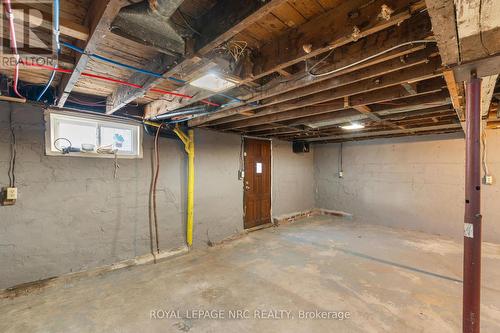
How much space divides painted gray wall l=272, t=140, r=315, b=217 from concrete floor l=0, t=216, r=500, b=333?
1835 millimetres

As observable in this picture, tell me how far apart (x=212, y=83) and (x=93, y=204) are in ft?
7.20

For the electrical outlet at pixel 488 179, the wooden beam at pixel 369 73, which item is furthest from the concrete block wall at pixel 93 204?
the electrical outlet at pixel 488 179

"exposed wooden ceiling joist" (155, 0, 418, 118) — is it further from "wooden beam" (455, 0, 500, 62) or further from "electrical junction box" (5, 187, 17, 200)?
"electrical junction box" (5, 187, 17, 200)

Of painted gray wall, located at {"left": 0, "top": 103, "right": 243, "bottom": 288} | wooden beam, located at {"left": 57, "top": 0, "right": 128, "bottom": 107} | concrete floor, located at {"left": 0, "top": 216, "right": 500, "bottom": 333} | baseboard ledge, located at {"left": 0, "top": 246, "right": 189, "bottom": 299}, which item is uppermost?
wooden beam, located at {"left": 57, "top": 0, "right": 128, "bottom": 107}

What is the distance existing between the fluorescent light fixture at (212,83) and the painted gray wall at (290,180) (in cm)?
345

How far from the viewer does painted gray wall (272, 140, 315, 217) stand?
5.38 metres

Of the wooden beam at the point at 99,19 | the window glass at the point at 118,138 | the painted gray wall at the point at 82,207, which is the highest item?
the wooden beam at the point at 99,19

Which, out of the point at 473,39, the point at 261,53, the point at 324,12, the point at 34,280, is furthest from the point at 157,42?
the point at 34,280

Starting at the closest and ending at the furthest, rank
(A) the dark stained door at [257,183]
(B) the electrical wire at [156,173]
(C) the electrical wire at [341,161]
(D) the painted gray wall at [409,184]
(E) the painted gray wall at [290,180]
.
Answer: (B) the electrical wire at [156,173]
(D) the painted gray wall at [409,184]
(A) the dark stained door at [257,183]
(E) the painted gray wall at [290,180]
(C) the electrical wire at [341,161]

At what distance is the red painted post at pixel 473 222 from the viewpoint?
131 cm

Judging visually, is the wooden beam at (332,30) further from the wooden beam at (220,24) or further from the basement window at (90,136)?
the basement window at (90,136)

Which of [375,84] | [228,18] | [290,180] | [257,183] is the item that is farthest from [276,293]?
[290,180]

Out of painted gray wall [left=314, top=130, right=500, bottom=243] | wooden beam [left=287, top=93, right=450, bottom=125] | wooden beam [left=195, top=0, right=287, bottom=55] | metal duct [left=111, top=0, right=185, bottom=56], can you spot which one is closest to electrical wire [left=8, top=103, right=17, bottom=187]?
metal duct [left=111, top=0, right=185, bottom=56]

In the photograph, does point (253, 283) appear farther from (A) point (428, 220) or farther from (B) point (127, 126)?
(A) point (428, 220)
